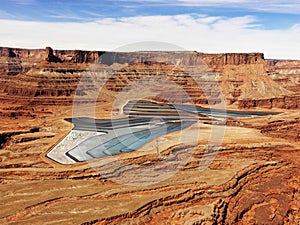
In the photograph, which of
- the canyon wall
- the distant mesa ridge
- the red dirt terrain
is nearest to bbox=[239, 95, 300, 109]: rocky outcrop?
the canyon wall

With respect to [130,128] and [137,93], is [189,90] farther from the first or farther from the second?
[130,128]

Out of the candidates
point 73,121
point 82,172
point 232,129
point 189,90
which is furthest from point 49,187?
point 189,90

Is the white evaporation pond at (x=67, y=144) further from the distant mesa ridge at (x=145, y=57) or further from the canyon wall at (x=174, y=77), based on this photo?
the distant mesa ridge at (x=145, y=57)

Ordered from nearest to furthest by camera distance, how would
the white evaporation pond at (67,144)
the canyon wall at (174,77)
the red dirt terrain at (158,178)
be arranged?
the red dirt terrain at (158,178), the white evaporation pond at (67,144), the canyon wall at (174,77)

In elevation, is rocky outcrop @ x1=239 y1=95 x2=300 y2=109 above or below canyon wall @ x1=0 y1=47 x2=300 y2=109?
below

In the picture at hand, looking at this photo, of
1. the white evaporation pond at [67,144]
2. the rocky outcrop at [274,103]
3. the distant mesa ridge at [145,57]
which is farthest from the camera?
the distant mesa ridge at [145,57]

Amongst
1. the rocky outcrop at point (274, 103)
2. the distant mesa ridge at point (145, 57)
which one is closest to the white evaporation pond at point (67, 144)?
the rocky outcrop at point (274, 103)

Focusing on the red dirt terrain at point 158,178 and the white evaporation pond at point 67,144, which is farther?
the white evaporation pond at point 67,144

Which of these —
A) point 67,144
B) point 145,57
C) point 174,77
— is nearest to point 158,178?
point 67,144

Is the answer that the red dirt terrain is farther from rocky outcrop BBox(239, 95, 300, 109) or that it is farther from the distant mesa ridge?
the distant mesa ridge

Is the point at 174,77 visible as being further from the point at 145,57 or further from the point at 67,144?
the point at 67,144

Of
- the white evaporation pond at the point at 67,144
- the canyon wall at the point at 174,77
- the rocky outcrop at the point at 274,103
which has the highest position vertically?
the canyon wall at the point at 174,77
